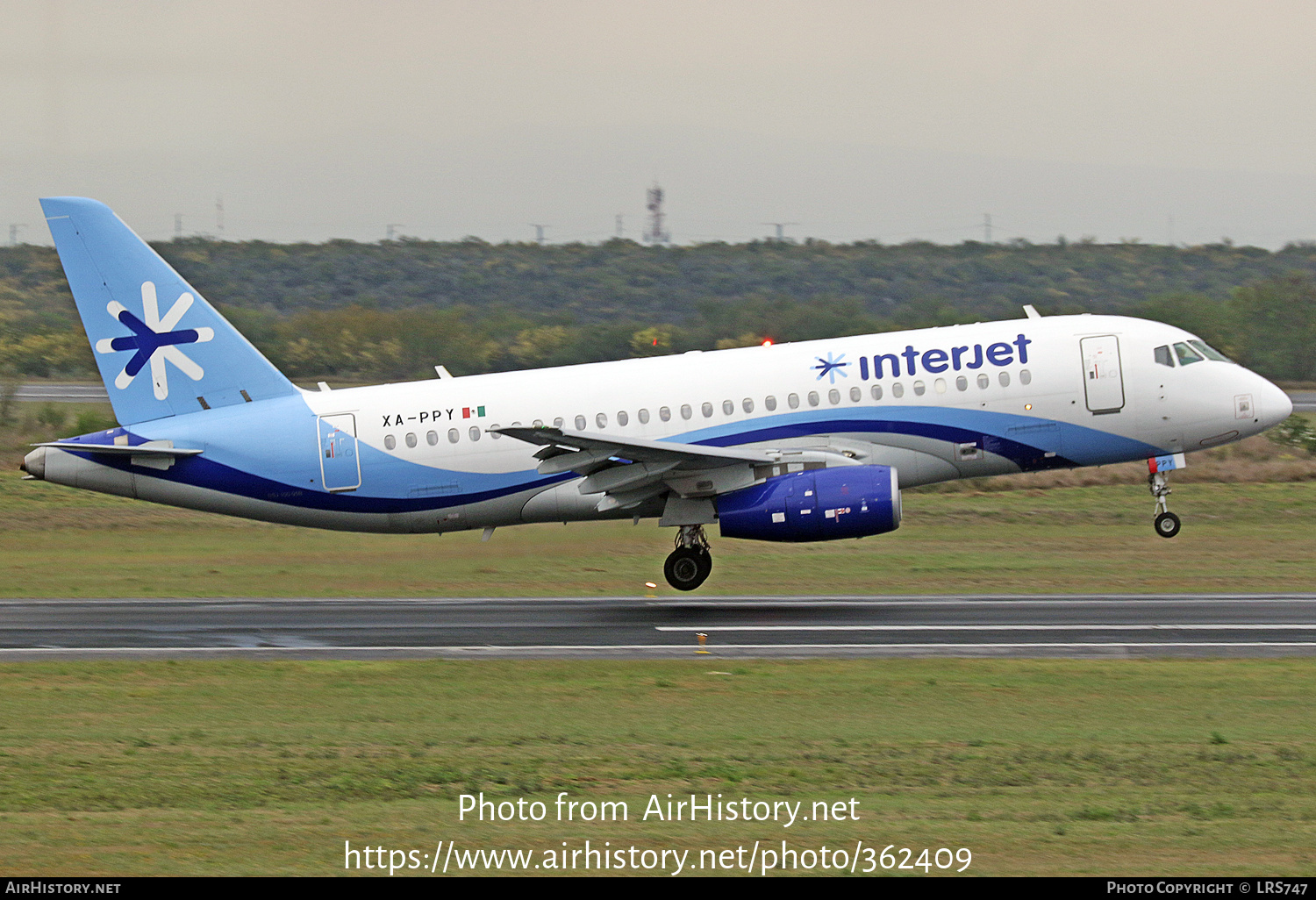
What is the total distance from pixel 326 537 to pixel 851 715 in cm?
1781

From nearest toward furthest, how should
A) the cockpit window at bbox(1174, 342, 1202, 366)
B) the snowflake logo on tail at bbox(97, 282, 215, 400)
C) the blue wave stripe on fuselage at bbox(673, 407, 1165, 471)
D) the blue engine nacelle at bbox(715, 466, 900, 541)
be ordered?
the blue engine nacelle at bbox(715, 466, 900, 541)
the blue wave stripe on fuselage at bbox(673, 407, 1165, 471)
the cockpit window at bbox(1174, 342, 1202, 366)
the snowflake logo on tail at bbox(97, 282, 215, 400)

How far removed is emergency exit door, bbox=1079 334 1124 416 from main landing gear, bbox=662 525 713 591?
666 centimetres

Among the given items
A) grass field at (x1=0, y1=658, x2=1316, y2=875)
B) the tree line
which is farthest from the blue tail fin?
the tree line

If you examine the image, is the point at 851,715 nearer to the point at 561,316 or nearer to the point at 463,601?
the point at 463,601

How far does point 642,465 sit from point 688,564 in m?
2.37

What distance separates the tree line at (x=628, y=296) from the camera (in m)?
62.9

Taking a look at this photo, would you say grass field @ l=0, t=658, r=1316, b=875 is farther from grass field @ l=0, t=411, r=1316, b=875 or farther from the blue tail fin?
the blue tail fin

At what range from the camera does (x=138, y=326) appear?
83.8 ft

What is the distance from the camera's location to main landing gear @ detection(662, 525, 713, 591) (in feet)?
82.7

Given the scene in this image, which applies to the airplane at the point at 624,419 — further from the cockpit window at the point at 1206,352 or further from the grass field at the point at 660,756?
the grass field at the point at 660,756

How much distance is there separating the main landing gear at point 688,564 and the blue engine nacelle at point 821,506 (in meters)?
1.69

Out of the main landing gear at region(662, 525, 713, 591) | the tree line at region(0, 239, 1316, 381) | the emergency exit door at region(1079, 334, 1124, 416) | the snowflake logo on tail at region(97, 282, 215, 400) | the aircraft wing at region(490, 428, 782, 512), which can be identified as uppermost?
the tree line at region(0, 239, 1316, 381)

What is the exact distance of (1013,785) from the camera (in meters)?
12.5

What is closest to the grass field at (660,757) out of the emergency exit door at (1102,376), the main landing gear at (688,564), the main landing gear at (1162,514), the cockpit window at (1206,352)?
the main landing gear at (688,564)
